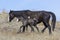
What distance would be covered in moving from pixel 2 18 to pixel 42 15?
21.5ft

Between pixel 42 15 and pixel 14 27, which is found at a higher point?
pixel 42 15

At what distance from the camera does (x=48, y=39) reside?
42.7 feet

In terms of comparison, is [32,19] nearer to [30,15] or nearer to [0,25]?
[30,15]

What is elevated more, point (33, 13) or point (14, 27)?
point (33, 13)

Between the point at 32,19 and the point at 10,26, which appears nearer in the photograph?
the point at 32,19

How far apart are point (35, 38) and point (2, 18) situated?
940 cm

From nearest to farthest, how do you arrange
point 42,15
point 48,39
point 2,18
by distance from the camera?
point 48,39
point 42,15
point 2,18

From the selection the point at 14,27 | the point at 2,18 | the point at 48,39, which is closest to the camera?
the point at 48,39

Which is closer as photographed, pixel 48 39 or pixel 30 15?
Result: pixel 48 39

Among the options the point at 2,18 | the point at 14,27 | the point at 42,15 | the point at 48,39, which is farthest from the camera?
the point at 2,18

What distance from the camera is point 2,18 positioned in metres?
22.2

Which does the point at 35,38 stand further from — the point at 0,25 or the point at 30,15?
the point at 0,25

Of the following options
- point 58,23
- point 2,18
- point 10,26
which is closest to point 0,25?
point 10,26

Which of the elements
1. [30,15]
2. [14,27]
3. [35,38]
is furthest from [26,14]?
[35,38]
